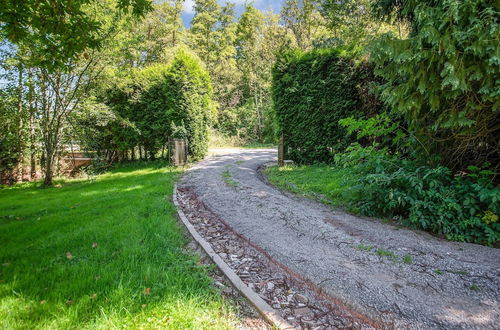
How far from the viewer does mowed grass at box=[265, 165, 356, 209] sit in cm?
554

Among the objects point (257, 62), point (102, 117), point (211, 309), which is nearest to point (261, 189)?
point (211, 309)

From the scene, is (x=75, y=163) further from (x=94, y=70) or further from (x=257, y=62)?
(x=257, y=62)

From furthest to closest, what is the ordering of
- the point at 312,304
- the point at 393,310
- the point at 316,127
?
the point at 316,127, the point at 312,304, the point at 393,310

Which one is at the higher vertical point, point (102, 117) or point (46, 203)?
point (102, 117)

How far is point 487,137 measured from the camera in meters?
3.95

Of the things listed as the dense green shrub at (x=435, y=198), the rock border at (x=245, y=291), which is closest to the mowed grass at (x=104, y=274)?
the rock border at (x=245, y=291)

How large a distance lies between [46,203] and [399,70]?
27.2ft

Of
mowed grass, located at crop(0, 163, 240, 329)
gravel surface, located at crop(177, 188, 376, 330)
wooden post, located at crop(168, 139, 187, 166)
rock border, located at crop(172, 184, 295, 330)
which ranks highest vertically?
wooden post, located at crop(168, 139, 187, 166)

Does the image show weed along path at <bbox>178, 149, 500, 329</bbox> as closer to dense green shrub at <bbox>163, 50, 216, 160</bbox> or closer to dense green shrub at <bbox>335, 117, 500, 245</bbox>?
dense green shrub at <bbox>335, 117, 500, 245</bbox>

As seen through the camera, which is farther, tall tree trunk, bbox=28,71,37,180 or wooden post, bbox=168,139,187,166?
wooden post, bbox=168,139,187,166

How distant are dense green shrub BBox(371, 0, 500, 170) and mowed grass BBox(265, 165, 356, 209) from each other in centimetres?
192

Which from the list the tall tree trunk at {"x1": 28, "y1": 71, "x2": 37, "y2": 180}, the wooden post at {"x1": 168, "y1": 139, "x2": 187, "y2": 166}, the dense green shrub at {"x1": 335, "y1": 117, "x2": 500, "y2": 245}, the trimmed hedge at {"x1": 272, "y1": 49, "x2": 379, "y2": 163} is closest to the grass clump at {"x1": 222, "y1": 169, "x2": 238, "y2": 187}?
the wooden post at {"x1": 168, "y1": 139, "x2": 187, "y2": 166}

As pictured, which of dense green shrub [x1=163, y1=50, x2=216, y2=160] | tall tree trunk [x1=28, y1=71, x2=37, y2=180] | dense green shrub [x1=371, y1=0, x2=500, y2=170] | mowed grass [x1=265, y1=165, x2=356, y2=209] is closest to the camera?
dense green shrub [x1=371, y1=0, x2=500, y2=170]

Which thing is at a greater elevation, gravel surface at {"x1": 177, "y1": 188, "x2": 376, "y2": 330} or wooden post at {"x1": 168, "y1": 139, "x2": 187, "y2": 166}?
wooden post at {"x1": 168, "y1": 139, "x2": 187, "y2": 166}
